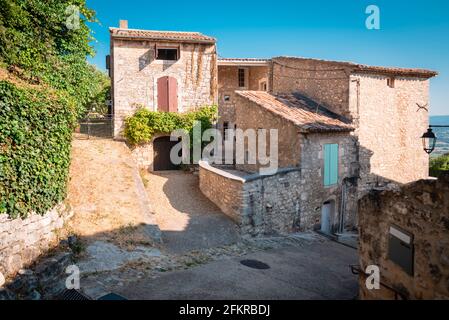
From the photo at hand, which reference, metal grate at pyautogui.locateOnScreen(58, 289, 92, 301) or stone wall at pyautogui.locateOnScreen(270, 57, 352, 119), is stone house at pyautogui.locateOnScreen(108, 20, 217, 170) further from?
metal grate at pyautogui.locateOnScreen(58, 289, 92, 301)

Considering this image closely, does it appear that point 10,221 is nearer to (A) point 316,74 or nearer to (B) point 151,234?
(B) point 151,234

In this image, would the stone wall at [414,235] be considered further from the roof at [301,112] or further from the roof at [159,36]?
the roof at [159,36]

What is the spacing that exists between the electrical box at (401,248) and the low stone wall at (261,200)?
6552 millimetres

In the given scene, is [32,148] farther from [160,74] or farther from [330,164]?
[330,164]

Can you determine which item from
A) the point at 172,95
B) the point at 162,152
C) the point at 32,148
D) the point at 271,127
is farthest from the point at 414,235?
the point at 172,95

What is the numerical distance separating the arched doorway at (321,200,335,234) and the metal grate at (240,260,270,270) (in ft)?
20.7

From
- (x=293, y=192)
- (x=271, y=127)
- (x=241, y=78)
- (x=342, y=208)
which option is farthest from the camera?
(x=241, y=78)

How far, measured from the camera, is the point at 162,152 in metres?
19.1

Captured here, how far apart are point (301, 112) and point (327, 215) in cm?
496

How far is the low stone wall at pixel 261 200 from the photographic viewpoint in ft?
41.5
